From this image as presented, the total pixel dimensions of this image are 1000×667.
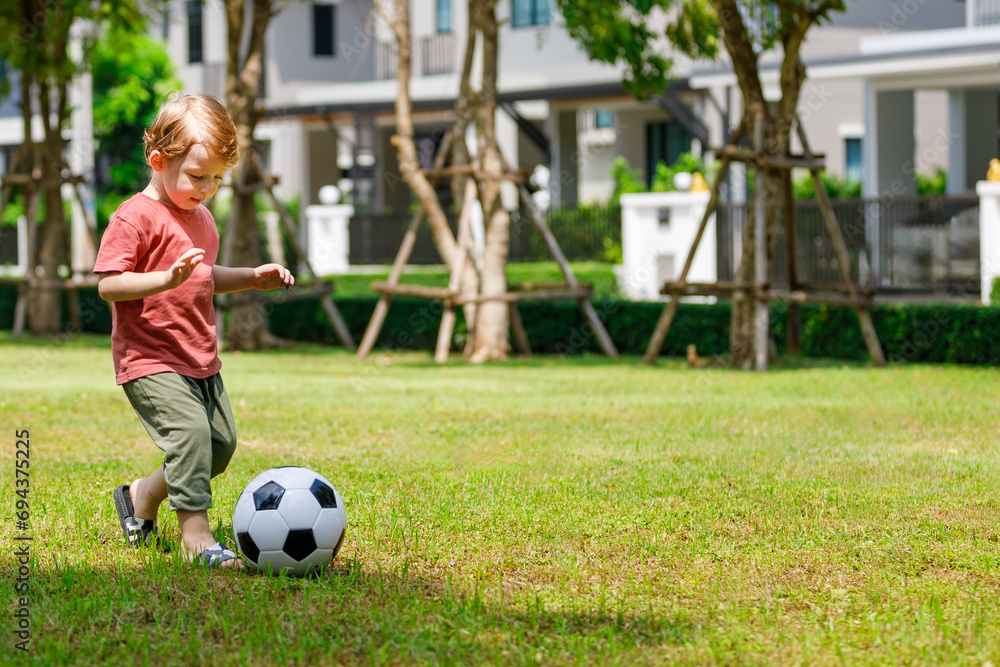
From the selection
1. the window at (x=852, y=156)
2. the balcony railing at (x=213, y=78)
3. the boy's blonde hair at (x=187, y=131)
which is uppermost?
the balcony railing at (x=213, y=78)

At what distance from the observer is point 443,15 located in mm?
30891

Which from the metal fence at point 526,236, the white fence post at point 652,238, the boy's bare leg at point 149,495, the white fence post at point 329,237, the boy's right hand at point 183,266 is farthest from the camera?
the white fence post at point 329,237

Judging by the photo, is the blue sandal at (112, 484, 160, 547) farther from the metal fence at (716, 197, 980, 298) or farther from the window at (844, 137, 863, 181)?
the window at (844, 137, 863, 181)

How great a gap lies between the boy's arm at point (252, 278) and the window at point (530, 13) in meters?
23.5

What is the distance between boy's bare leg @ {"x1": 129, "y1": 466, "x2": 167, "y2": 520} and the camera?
4984 millimetres

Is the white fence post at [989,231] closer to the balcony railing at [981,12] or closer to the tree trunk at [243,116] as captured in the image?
the balcony railing at [981,12]

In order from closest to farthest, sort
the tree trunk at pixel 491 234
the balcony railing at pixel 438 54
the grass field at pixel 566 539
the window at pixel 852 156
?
1. the grass field at pixel 566 539
2. the tree trunk at pixel 491 234
3. the window at pixel 852 156
4. the balcony railing at pixel 438 54

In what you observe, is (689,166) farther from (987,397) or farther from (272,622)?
(272,622)

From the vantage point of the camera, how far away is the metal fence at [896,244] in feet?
55.8

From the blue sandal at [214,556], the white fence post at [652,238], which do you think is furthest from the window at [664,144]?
the blue sandal at [214,556]

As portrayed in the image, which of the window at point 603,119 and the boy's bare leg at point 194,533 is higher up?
the window at point 603,119

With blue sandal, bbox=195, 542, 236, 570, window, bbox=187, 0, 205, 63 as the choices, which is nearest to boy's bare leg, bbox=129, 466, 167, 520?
blue sandal, bbox=195, 542, 236, 570

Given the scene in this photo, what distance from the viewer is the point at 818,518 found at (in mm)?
5492

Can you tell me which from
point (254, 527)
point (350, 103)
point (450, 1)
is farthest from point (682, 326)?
point (450, 1)
